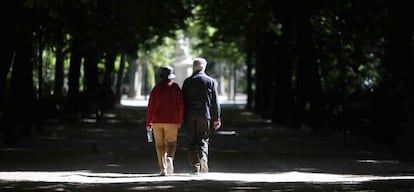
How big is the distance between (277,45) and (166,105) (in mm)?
22351

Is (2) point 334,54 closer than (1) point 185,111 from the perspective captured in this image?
No

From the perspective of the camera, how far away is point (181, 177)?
1334cm

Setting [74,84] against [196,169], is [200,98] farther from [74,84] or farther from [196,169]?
[74,84]

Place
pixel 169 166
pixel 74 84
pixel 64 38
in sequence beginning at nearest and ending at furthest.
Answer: pixel 169 166
pixel 64 38
pixel 74 84

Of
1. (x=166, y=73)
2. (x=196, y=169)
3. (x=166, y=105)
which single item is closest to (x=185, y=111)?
(x=166, y=105)

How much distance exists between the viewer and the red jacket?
1326 centimetres

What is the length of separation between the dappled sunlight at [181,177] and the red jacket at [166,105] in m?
0.95

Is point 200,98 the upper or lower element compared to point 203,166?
upper

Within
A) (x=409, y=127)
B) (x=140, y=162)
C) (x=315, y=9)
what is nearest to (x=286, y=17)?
(x=315, y=9)

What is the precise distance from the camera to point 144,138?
24953 mm

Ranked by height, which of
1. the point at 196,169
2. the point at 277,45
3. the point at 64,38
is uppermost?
the point at 277,45

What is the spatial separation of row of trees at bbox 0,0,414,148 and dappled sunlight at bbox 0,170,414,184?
4.46 metres

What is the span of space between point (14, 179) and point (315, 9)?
56.7 feet

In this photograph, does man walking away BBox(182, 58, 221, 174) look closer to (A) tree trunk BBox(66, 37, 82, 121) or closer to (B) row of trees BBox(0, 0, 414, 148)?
(B) row of trees BBox(0, 0, 414, 148)
